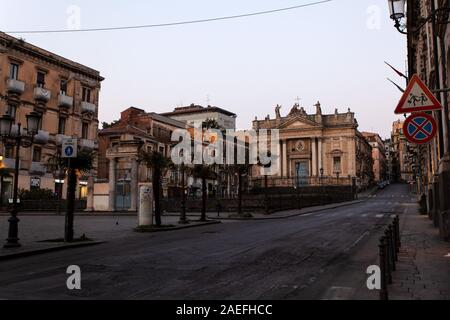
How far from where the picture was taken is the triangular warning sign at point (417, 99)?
7.41 metres

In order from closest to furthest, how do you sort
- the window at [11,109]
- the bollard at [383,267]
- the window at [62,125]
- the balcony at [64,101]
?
the bollard at [383,267], the window at [11,109], the balcony at [64,101], the window at [62,125]

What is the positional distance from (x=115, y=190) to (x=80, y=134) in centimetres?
1481

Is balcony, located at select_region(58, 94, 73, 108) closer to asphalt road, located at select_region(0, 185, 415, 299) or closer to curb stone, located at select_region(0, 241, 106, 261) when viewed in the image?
curb stone, located at select_region(0, 241, 106, 261)

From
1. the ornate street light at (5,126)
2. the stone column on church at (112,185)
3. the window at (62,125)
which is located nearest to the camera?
the ornate street light at (5,126)

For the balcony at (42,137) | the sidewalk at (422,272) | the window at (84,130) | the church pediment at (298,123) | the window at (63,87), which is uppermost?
the church pediment at (298,123)

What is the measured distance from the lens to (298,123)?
3622 inches

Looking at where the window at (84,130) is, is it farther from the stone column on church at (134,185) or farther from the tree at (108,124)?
the stone column on church at (134,185)

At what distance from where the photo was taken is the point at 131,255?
11.6 meters

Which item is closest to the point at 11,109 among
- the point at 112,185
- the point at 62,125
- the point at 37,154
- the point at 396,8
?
the point at 37,154

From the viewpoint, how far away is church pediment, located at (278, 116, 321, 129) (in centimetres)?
9012

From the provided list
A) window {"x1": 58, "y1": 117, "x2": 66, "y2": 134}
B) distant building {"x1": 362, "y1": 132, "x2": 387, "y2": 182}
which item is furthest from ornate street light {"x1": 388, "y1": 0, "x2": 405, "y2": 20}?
distant building {"x1": 362, "y1": 132, "x2": 387, "y2": 182}

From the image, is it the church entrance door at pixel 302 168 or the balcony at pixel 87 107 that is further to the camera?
the church entrance door at pixel 302 168

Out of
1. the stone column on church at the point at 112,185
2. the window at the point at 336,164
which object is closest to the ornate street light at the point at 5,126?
the stone column on church at the point at 112,185
